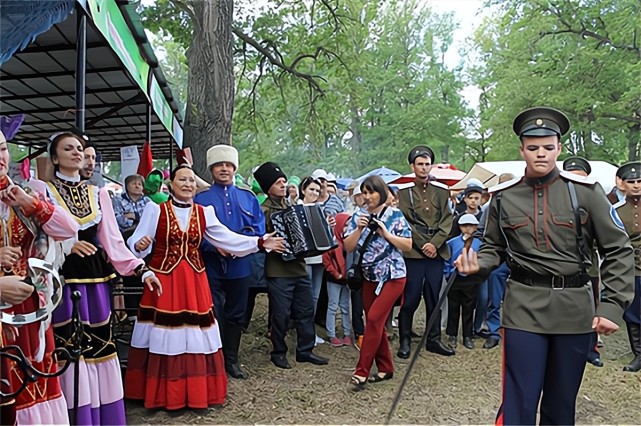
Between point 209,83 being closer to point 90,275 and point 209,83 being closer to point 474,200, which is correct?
point 474,200

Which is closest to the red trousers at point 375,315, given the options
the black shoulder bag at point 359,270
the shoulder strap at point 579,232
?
the black shoulder bag at point 359,270

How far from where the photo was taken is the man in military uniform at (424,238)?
5.37m

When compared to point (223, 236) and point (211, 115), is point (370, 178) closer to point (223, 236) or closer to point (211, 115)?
point (223, 236)

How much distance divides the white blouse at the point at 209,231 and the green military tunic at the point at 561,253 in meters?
2.06

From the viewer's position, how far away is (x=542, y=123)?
9.10 ft

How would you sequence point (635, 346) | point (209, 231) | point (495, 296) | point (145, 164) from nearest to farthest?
point (209, 231)
point (635, 346)
point (495, 296)
point (145, 164)

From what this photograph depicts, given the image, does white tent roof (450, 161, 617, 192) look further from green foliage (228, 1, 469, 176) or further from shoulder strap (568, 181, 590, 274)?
shoulder strap (568, 181, 590, 274)

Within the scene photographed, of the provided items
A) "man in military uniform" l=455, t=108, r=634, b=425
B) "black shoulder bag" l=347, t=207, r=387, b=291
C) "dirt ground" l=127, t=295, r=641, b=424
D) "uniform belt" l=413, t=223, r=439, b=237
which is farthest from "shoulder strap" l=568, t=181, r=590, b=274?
"uniform belt" l=413, t=223, r=439, b=237

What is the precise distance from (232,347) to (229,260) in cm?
82

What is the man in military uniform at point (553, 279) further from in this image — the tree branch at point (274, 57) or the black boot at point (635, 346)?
the tree branch at point (274, 57)

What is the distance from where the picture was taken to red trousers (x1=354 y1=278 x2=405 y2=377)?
14.2ft

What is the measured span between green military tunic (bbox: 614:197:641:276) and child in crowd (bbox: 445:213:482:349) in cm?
142

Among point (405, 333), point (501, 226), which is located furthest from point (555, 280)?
point (405, 333)

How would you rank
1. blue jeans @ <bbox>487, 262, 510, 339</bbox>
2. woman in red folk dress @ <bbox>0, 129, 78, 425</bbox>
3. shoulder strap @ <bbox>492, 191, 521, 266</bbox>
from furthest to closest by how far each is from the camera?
Result: blue jeans @ <bbox>487, 262, 510, 339</bbox> → shoulder strap @ <bbox>492, 191, 521, 266</bbox> → woman in red folk dress @ <bbox>0, 129, 78, 425</bbox>
